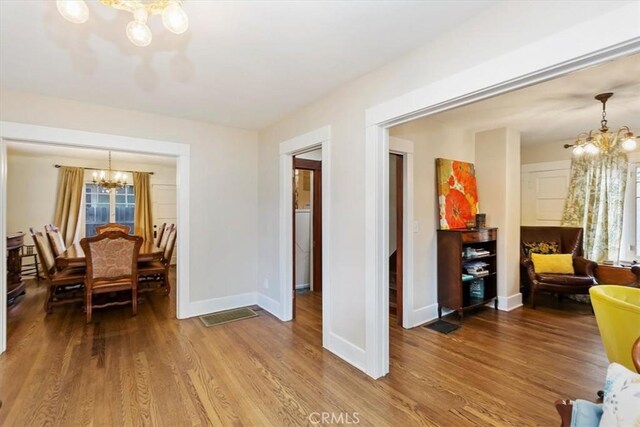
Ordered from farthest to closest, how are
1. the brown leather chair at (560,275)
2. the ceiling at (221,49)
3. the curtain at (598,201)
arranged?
the curtain at (598,201), the brown leather chair at (560,275), the ceiling at (221,49)

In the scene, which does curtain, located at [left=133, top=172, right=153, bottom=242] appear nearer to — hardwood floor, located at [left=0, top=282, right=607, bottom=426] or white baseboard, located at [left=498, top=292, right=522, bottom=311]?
hardwood floor, located at [left=0, top=282, right=607, bottom=426]

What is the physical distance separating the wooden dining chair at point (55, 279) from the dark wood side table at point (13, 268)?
25 cm

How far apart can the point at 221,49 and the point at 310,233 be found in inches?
139

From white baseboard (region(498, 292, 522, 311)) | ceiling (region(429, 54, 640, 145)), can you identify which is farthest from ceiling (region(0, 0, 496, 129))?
white baseboard (region(498, 292, 522, 311))

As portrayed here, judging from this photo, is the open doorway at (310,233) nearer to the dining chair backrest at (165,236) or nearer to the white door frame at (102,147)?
the white door frame at (102,147)

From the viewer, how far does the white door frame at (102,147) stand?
265cm

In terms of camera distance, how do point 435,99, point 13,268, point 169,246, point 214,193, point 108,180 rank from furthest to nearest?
point 108,180 < point 169,246 < point 13,268 < point 214,193 < point 435,99

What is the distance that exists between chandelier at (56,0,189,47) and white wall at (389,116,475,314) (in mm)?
2513

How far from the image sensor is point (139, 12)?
1295 millimetres

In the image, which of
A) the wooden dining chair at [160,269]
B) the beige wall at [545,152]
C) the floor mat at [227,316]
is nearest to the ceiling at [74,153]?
the wooden dining chair at [160,269]

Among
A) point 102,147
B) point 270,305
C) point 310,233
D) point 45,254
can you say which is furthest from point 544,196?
point 45,254

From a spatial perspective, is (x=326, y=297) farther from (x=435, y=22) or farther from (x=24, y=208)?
(x=24, y=208)

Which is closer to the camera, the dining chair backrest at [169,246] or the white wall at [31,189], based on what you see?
the dining chair backrest at [169,246]

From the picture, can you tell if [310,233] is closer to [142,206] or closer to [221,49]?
[221,49]
